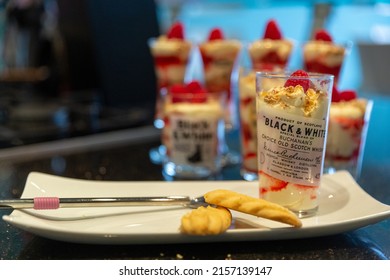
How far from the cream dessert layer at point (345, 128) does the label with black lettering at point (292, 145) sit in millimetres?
325

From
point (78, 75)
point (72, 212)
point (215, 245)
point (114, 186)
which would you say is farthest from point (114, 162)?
point (78, 75)

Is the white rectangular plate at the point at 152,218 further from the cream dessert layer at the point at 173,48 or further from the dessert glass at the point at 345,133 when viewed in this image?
the cream dessert layer at the point at 173,48

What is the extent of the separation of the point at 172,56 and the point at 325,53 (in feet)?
1.44

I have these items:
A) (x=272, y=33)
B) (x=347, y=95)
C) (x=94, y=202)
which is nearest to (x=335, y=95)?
(x=347, y=95)

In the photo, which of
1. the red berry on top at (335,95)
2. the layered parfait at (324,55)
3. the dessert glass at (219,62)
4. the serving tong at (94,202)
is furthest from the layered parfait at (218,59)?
the serving tong at (94,202)

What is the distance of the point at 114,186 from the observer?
1057mm

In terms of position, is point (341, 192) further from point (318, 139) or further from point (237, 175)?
point (237, 175)

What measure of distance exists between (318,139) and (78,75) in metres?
1.72

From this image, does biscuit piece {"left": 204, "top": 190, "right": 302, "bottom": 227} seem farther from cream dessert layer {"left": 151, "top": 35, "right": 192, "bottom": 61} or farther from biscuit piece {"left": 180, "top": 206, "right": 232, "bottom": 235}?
cream dessert layer {"left": 151, "top": 35, "right": 192, "bottom": 61}

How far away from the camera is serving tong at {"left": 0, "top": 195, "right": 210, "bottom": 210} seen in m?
0.83

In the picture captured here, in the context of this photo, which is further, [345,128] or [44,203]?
[345,128]

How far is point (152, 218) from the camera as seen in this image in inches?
34.0

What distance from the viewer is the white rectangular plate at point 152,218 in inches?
30.5

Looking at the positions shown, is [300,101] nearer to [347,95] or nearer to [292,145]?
[292,145]
